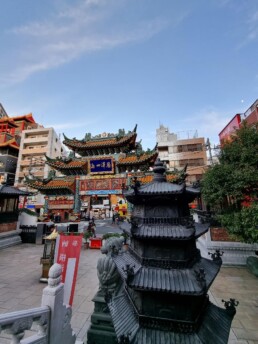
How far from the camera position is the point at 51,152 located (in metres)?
39.4

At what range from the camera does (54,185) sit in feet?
68.3

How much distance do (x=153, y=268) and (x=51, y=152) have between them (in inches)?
1602

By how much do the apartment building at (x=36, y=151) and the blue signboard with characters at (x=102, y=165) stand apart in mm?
21094

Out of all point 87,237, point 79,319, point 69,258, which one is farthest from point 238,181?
point 87,237

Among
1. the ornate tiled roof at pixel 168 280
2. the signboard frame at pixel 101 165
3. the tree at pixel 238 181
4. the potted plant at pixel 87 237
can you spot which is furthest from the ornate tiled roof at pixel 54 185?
the ornate tiled roof at pixel 168 280

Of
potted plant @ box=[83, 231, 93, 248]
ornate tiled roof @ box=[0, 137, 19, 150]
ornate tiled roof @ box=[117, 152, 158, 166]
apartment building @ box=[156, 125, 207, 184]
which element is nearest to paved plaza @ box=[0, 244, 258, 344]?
potted plant @ box=[83, 231, 93, 248]

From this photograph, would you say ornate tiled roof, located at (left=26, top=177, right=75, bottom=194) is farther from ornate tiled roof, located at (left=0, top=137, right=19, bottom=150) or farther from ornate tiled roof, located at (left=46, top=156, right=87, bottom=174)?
ornate tiled roof, located at (left=0, top=137, right=19, bottom=150)

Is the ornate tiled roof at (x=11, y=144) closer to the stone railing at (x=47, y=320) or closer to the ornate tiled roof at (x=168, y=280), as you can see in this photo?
the stone railing at (x=47, y=320)

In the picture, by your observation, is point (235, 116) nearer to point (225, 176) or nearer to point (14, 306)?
point (225, 176)

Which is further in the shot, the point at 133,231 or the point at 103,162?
the point at 103,162

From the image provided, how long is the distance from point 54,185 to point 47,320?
62.7 feet

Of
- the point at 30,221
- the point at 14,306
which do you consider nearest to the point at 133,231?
the point at 14,306

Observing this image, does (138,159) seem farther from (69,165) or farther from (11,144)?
(11,144)

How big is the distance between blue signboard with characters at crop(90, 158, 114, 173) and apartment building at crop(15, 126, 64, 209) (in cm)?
2109
